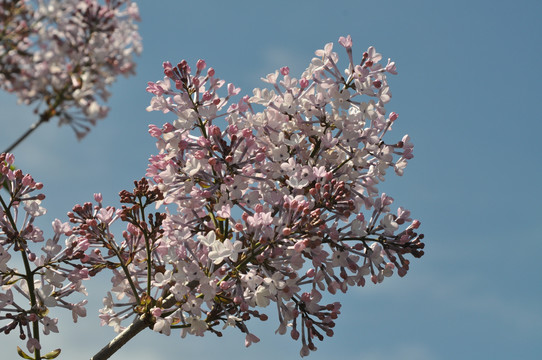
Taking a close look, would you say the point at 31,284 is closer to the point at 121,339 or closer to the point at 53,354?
the point at 53,354

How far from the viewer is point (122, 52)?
3359 mm

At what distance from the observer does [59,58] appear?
125 inches

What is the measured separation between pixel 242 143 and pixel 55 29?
1436 mm

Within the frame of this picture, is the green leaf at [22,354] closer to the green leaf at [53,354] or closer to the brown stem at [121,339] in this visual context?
the green leaf at [53,354]

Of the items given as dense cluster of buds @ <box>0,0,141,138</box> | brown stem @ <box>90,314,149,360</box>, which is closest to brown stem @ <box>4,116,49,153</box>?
dense cluster of buds @ <box>0,0,141,138</box>

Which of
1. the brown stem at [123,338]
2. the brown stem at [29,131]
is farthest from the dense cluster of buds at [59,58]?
the brown stem at [123,338]

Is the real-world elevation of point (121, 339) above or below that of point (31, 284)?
below

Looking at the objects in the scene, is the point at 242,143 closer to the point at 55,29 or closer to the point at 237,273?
the point at 237,273

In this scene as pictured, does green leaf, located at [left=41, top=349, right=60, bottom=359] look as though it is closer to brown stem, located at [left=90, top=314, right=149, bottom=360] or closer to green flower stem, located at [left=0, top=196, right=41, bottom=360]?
green flower stem, located at [left=0, top=196, right=41, bottom=360]

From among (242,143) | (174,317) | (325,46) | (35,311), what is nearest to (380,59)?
(325,46)

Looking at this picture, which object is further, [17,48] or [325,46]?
[325,46]

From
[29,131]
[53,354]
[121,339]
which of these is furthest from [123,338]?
[29,131]

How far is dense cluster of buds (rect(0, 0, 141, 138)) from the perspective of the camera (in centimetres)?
313

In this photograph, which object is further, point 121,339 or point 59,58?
point 121,339
